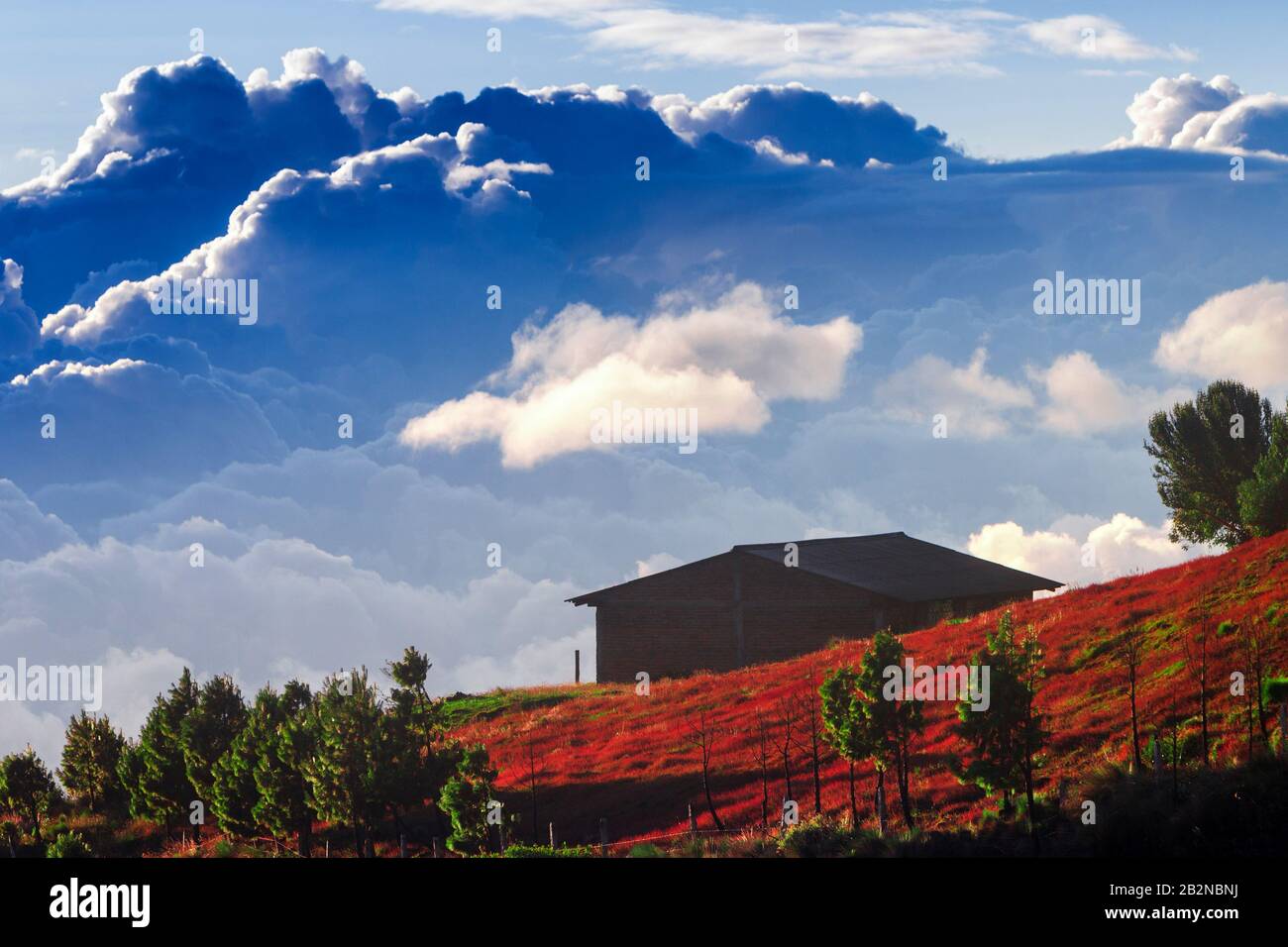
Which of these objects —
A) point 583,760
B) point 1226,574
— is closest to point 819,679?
point 583,760

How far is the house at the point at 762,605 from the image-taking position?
62.8 metres

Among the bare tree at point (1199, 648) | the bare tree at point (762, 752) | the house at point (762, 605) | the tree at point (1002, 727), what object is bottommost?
the bare tree at point (762, 752)

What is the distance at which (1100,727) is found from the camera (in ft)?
107

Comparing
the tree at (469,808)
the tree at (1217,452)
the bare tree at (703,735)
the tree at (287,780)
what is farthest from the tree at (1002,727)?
the tree at (1217,452)

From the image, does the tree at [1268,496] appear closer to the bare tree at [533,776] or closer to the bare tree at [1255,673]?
the bare tree at [1255,673]

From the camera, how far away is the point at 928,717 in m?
39.2

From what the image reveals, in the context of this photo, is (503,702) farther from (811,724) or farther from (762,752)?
(762,752)

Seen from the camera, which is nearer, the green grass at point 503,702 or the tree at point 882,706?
the tree at point 882,706

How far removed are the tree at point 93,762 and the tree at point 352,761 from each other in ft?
66.3

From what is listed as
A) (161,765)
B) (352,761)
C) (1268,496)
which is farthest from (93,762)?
(1268,496)

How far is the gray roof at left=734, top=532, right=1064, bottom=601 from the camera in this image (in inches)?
2562

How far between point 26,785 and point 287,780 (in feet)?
62.3
